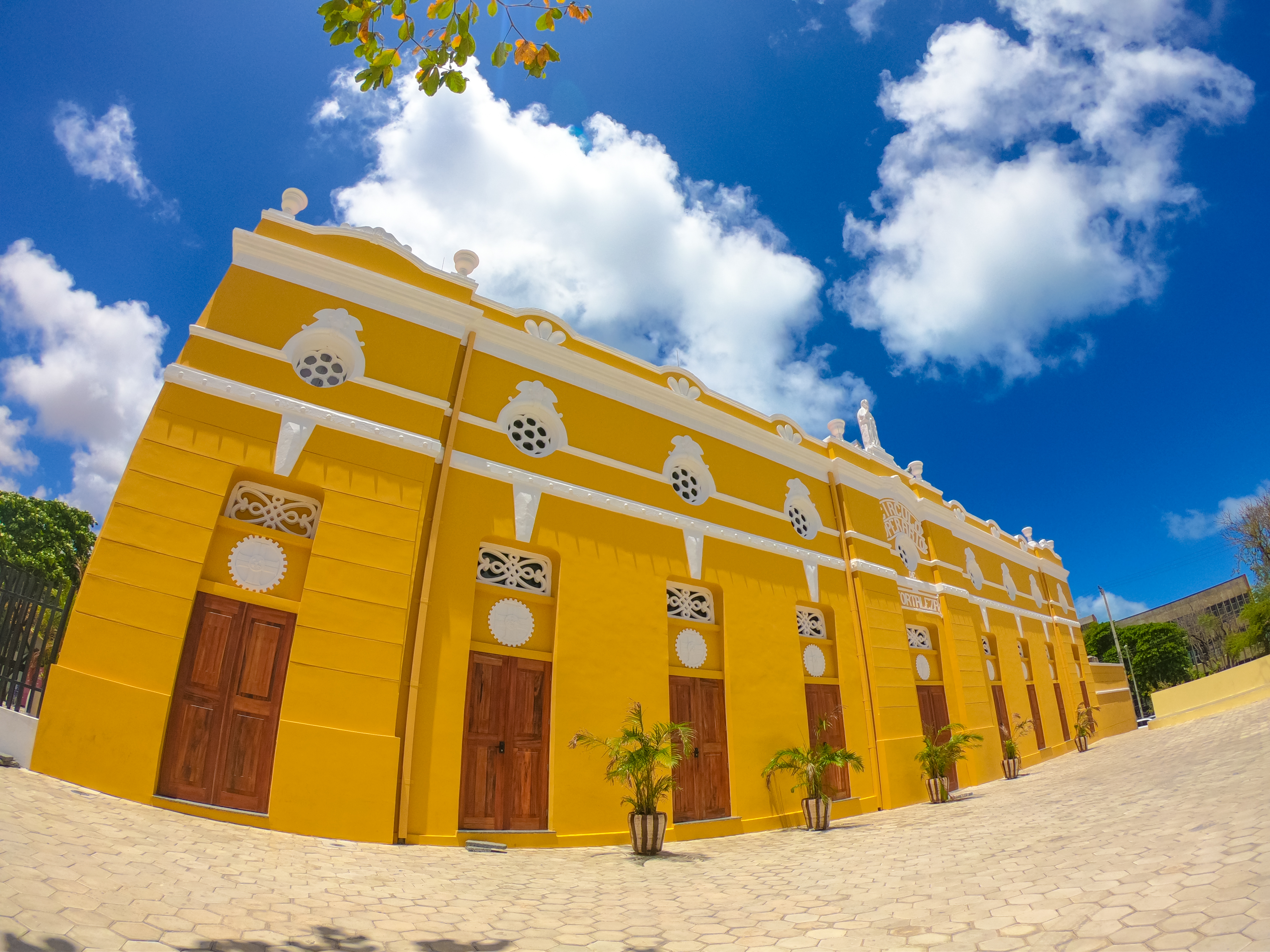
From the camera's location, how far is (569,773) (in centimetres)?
830

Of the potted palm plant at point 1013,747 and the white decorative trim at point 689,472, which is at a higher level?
the white decorative trim at point 689,472

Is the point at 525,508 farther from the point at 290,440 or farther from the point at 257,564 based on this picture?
the point at 257,564

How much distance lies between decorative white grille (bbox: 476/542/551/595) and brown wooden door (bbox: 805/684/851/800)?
215 inches

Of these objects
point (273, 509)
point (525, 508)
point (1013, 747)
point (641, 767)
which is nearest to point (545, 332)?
point (525, 508)

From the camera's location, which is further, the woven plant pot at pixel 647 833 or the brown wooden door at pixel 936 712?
the brown wooden door at pixel 936 712

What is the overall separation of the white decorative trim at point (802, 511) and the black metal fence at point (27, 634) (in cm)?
1078

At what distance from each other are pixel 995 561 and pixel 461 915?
66.4 ft

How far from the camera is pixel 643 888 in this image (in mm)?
5961

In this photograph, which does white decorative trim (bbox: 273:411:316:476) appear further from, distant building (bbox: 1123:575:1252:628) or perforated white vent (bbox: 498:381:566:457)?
distant building (bbox: 1123:575:1252:628)

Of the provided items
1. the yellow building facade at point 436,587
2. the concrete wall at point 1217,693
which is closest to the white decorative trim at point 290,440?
the yellow building facade at point 436,587

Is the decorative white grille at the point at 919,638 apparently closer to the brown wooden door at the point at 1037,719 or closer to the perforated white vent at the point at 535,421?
the brown wooden door at the point at 1037,719

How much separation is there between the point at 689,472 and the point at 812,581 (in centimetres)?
320

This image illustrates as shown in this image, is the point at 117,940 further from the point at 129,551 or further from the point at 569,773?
the point at 569,773

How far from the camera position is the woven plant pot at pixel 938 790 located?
12.4 meters
